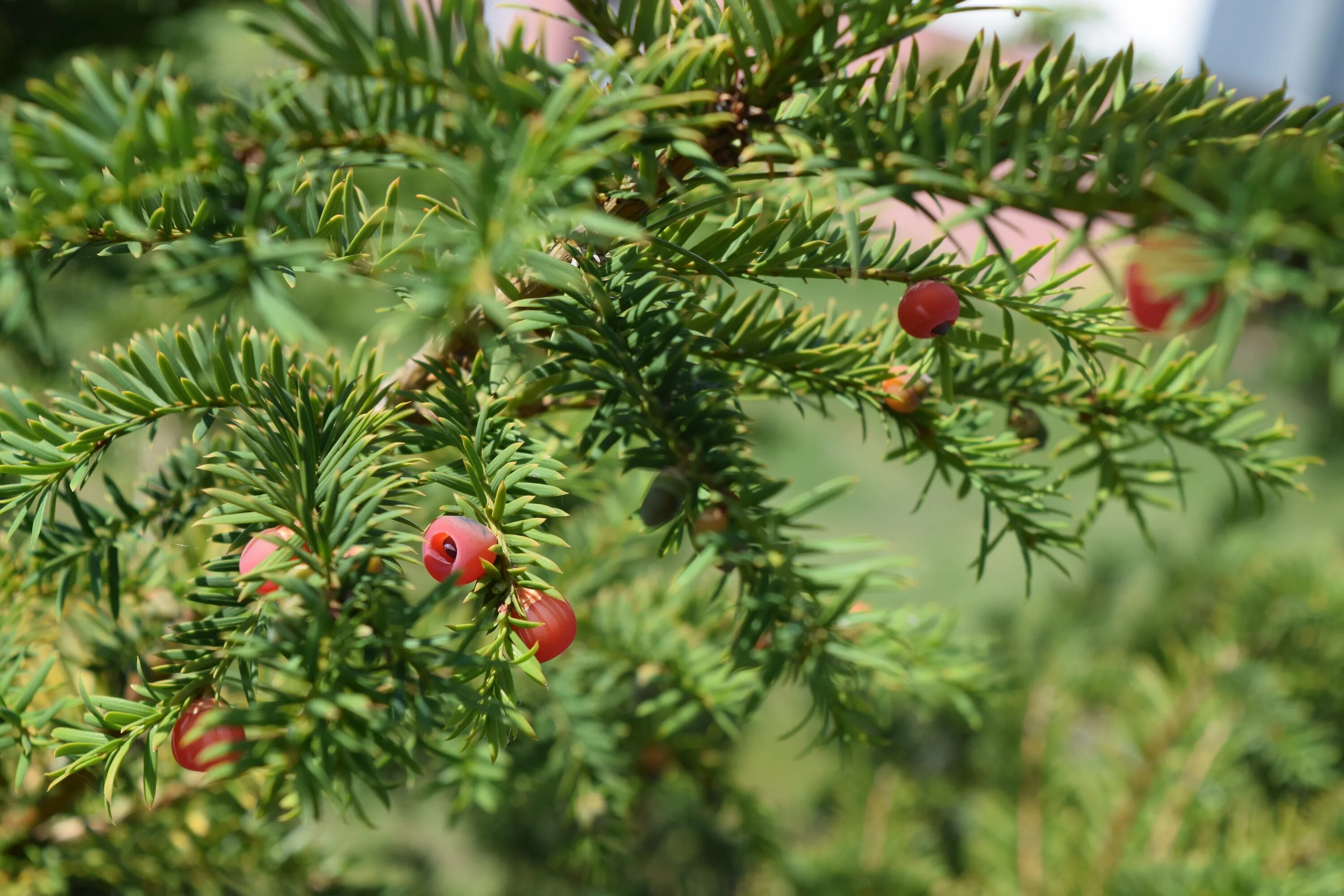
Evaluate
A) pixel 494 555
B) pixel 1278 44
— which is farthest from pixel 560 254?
pixel 1278 44

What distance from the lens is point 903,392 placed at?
0.34 m

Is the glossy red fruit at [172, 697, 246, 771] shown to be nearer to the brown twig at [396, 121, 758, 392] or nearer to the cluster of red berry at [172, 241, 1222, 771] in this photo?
the cluster of red berry at [172, 241, 1222, 771]

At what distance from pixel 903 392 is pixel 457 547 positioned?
177mm

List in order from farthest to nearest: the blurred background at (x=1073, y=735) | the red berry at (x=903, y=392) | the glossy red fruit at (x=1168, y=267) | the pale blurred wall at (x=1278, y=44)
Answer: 1. the pale blurred wall at (x=1278, y=44)
2. the blurred background at (x=1073, y=735)
3. the red berry at (x=903, y=392)
4. the glossy red fruit at (x=1168, y=267)

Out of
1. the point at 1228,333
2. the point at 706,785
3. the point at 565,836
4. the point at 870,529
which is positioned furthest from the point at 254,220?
the point at 870,529

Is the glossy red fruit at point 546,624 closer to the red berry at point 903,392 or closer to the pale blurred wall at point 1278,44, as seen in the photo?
the red berry at point 903,392

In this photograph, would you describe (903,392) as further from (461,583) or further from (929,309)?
(461,583)

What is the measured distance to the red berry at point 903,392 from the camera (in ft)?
1.12

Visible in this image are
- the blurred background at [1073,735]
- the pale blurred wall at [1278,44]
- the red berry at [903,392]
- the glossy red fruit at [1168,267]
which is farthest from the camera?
the pale blurred wall at [1278,44]

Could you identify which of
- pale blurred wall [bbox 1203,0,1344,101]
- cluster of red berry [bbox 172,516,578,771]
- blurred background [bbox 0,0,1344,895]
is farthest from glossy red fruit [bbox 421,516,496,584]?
pale blurred wall [bbox 1203,0,1344,101]

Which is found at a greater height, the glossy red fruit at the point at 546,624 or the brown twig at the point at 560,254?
the brown twig at the point at 560,254

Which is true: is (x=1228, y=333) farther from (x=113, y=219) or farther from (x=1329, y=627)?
(x=1329, y=627)

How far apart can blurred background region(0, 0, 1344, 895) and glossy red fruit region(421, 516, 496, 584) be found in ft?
1.09

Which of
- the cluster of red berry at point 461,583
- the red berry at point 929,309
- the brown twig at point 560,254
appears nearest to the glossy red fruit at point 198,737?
the cluster of red berry at point 461,583
